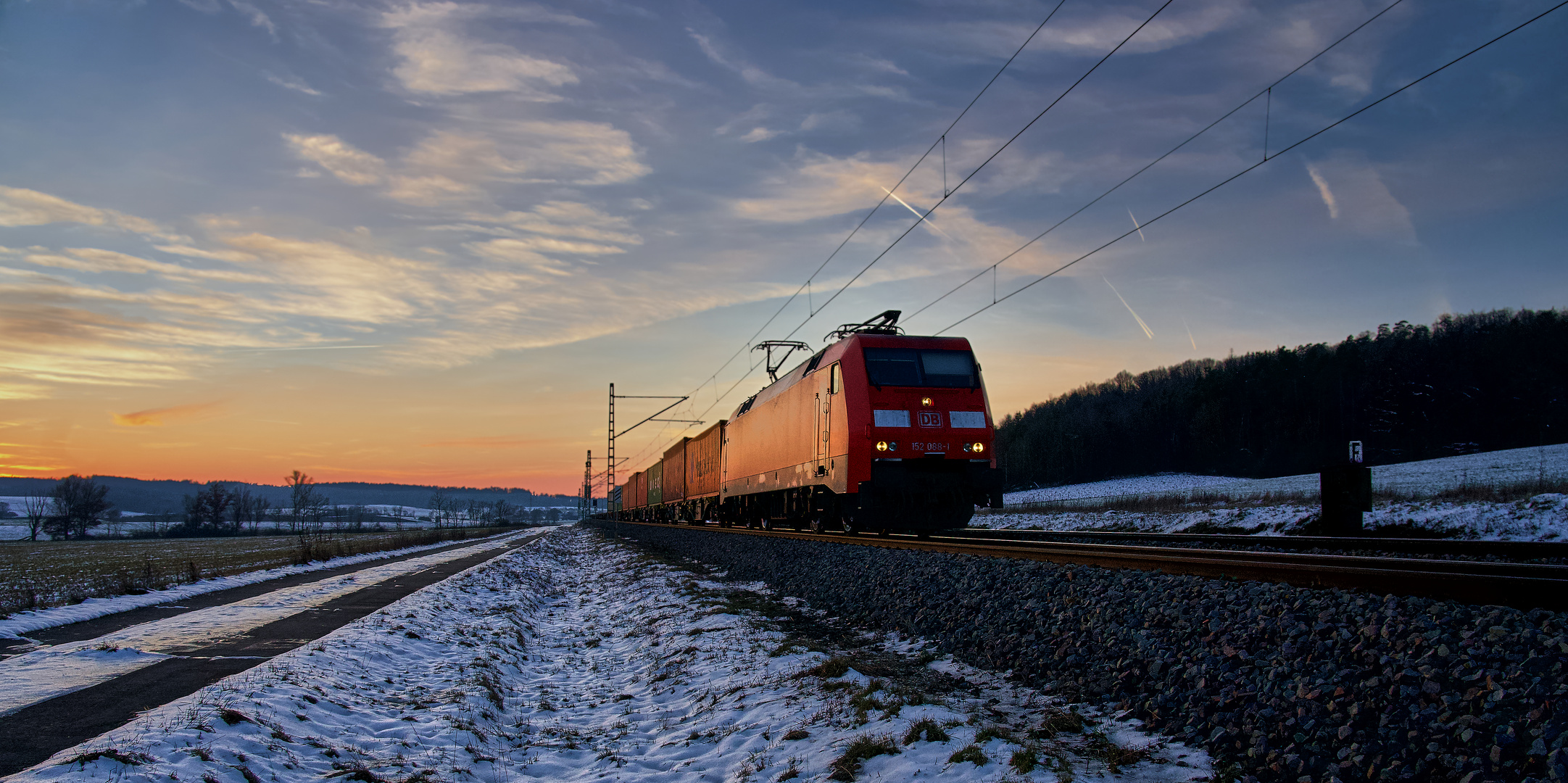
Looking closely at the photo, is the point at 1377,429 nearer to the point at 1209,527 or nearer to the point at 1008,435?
the point at 1008,435

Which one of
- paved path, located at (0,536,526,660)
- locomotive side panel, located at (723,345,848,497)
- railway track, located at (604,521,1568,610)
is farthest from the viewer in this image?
locomotive side panel, located at (723,345,848,497)

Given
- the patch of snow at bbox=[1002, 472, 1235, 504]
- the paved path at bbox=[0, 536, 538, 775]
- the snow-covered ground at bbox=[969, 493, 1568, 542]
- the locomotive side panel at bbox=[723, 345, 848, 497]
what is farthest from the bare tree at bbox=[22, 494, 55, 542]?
the snow-covered ground at bbox=[969, 493, 1568, 542]

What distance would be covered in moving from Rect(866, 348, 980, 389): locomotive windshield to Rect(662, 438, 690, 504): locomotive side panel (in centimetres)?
2601

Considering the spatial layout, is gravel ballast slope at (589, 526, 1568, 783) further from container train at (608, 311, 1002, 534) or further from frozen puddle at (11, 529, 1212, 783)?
container train at (608, 311, 1002, 534)

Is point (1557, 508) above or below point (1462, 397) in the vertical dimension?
below

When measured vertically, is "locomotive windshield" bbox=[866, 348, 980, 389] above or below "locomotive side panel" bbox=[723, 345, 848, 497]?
above

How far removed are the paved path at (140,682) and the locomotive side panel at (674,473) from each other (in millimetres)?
26093

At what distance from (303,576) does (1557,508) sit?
30434 millimetres

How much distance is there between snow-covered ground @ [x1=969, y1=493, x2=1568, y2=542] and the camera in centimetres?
1426

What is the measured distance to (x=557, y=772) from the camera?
6.74 meters

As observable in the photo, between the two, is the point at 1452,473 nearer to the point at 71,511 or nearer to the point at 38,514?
the point at 71,511

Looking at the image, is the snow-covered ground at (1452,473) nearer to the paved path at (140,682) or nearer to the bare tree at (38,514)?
the paved path at (140,682)

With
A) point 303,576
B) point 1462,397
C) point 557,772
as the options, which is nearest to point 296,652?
point 557,772

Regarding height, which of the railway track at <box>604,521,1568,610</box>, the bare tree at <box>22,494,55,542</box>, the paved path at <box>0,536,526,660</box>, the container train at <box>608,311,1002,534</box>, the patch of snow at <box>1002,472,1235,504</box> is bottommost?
the bare tree at <box>22,494,55,542</box>
